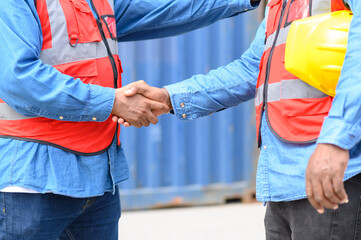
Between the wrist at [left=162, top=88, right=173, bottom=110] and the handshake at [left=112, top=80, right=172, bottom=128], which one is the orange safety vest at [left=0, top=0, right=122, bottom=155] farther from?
the wrist at [left=162, top=88, right=173, bottom=110]

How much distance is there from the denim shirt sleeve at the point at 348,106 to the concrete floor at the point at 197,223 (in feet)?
9.24

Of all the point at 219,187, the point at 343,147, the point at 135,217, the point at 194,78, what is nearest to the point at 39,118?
the point at 194,78

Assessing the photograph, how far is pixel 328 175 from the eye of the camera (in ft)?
5.06

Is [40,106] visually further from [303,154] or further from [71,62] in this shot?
[303,154]

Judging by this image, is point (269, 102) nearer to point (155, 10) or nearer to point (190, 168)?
point (155, 10)

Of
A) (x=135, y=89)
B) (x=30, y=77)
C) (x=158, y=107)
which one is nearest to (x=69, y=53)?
(x=30, y=77)

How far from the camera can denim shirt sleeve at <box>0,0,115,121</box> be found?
1954mm

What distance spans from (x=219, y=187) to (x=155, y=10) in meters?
2.68

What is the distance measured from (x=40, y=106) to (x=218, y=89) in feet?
2.58

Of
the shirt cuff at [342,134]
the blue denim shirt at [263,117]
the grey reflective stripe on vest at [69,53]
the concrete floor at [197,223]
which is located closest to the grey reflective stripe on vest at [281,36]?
the blue denim shirt at [263,117]

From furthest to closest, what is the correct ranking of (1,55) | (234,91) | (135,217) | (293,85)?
(135,217) < (234,91) < (1,55) < (293,85)

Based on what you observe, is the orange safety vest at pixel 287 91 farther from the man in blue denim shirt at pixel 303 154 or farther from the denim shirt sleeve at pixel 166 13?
the denim shirt sleeve at pixel 166 13

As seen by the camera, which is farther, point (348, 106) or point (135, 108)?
point (135, 108)

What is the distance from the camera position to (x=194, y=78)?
246 centimetres
